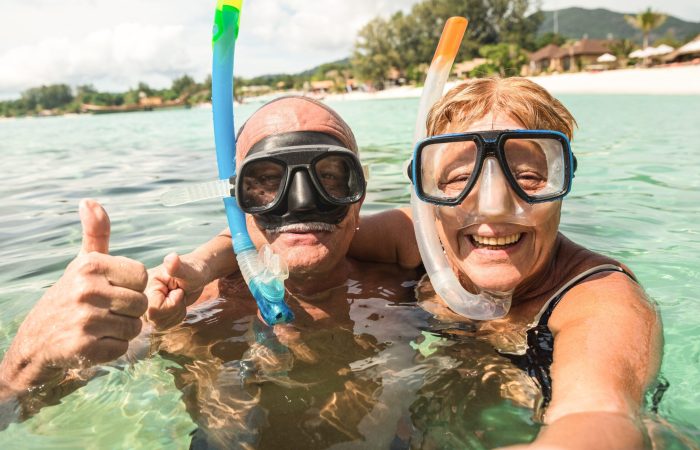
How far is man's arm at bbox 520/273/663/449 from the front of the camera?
130 centimetres

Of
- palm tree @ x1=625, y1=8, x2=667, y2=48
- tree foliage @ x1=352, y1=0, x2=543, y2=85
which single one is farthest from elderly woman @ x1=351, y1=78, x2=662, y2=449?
tree foliage @ x1=352, y1=0, x2=543, y2=85

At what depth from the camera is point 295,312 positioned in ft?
8.39

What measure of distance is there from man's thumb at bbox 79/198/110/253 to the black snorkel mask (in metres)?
0.64

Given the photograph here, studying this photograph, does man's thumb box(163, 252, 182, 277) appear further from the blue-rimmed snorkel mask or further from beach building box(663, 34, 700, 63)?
beach building box(663, 34, 700, 63)

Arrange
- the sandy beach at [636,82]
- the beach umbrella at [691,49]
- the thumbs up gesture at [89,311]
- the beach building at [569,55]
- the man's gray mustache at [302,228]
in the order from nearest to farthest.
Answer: the thumbs up gesture at [89,311]
the man's gray mustache at [302,228]
the sandy beach at [636,82]
the beach umbrella at [691,49]
the beach building at [569,55]

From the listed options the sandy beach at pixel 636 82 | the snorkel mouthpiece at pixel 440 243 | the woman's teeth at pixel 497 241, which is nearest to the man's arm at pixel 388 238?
the snorkel mouthpiece at pixel 440 243

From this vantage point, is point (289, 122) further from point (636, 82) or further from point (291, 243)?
point (636, 82)

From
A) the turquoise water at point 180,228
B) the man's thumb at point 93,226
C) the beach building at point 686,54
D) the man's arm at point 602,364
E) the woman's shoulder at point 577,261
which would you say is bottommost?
the turquoise water at point 180,228

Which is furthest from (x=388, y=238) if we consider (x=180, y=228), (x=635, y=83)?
(x=635, y=83)

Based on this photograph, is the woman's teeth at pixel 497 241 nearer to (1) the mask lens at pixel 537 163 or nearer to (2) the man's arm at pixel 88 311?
(1) the mask lens at pixel 537 163

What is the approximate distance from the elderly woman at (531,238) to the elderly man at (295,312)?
425 mm

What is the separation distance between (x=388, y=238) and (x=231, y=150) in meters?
0.97

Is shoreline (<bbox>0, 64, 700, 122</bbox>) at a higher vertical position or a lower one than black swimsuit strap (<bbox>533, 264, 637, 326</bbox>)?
higher

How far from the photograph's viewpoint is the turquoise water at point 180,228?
2.08 m
